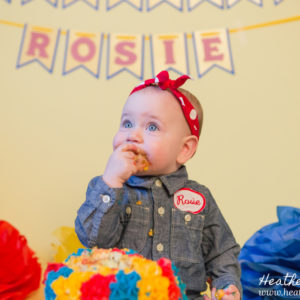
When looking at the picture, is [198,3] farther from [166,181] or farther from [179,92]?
[166,181]

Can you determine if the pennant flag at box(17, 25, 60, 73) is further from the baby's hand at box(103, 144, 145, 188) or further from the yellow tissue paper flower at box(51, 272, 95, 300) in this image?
the yellow tissue paper flower at box(51, 272, 95, 300)

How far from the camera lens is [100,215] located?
802 mm

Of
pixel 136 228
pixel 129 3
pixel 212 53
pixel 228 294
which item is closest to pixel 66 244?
pixel 136 228

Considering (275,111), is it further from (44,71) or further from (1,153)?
(1,153)

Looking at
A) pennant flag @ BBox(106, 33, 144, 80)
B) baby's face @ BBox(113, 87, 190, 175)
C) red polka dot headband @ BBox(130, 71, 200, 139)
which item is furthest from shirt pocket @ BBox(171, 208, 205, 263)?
pennant flag @ BBox(106, 33, 144, 80)

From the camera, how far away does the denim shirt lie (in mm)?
813

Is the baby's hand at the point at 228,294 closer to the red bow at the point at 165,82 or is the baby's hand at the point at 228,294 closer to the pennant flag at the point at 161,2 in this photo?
the red bow at the point at 165,82

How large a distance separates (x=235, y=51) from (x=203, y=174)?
24.7 inches

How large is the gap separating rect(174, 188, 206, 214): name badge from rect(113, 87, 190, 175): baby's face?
0.07 metres

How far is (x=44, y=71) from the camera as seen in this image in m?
1.78

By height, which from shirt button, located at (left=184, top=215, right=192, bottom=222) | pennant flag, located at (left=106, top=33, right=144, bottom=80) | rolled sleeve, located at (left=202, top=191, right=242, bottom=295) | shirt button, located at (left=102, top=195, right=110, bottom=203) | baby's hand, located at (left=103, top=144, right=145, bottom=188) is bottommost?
rolled sleeve, located at (left=202, top=191, right=242, bottom=295)

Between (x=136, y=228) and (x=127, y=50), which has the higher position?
(x=127, y=50)

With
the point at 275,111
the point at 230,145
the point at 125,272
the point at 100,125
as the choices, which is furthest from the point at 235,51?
the point at 125,272

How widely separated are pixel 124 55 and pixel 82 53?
0.20 metres
